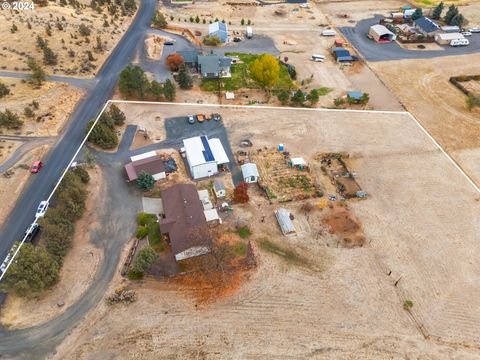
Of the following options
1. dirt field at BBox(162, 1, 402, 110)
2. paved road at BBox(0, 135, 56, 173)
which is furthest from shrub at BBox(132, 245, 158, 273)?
dirt field at BBox(162, 1, 402, 110)

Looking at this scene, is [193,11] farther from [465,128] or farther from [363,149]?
[465,128]

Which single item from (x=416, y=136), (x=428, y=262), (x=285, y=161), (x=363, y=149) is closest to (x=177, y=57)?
(x=285, y=161)

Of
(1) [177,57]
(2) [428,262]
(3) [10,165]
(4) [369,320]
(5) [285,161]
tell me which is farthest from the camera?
(1) [177,57]

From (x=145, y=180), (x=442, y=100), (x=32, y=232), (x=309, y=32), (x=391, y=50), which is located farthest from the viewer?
(x=309, y=32)

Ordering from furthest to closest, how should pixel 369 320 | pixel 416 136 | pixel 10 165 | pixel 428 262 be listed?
pixel 416 136 < pixel 10 165 < pixel 428 262 < pixel 369 320

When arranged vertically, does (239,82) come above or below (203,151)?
below

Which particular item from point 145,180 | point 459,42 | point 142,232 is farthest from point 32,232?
point 459,42

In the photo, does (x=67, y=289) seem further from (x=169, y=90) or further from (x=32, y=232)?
(x=169, y=90)

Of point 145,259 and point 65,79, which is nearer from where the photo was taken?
point 145,259
